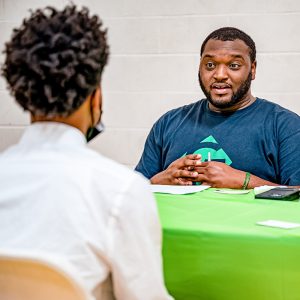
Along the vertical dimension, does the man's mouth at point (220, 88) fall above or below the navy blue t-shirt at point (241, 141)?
above

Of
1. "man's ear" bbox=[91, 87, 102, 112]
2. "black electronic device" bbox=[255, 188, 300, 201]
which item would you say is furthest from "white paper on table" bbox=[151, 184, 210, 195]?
"man's ear" bbox=[91, 87, 102, 112]

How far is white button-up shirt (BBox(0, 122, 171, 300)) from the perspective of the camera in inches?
36.9

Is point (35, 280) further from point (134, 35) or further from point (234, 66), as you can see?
point (134, 35)

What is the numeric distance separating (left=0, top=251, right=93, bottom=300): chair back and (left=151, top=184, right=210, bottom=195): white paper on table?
3.08 ft

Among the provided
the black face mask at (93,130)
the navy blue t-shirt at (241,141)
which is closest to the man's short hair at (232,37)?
the navy blue t-shirt at (241,141)

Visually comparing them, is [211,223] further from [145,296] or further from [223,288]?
[145,296]

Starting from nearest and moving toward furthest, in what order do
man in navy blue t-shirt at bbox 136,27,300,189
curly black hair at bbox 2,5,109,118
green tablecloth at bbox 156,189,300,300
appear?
curly black hair at bbox 2,5,109,118, green tablecloth at bbox 156,189,300,300, man in navy blue t-shirt at bbox 136,27,300,189

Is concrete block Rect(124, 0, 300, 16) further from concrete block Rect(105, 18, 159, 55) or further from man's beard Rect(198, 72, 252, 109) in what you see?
man's beard Rect(198, 72, 252, 109)

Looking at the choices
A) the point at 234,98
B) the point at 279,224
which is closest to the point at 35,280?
the point at 279,224

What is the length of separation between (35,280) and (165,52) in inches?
95.4

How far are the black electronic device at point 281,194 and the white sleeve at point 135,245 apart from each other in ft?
2.53

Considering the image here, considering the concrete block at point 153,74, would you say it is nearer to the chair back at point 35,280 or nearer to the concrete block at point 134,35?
the concrete block at point 134,35

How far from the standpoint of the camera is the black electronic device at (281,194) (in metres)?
1.74

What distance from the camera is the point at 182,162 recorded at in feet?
6.85
